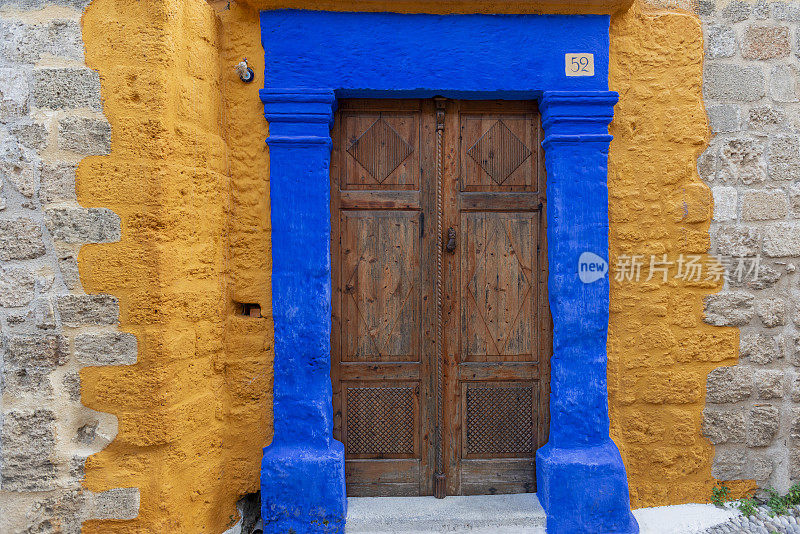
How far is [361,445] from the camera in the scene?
2.63 metres

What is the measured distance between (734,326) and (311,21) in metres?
2.77

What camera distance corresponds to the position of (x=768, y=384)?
2.57m

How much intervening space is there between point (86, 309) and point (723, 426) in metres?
3.22

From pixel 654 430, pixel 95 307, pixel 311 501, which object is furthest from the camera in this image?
pixel 654 430

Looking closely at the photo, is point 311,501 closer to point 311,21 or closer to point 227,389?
point 227,389

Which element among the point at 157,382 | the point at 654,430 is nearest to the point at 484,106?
the point at 654,430

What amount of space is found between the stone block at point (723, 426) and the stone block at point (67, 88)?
338cm

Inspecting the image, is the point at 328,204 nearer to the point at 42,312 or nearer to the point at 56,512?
the point at 42,312

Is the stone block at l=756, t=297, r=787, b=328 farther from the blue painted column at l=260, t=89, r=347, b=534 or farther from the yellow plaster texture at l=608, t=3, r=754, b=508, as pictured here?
the blue painted column at l=260, t=89, r=347, b=534

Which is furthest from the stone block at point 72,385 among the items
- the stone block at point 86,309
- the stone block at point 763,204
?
the stone block at point 763,204

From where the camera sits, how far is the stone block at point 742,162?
2553 mm

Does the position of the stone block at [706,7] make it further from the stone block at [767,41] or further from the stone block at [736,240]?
the stone block at [736,240]

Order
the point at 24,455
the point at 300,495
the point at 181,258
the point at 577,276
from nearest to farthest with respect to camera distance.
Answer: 1. the point at 24,455
2. the point at 181,258
3. the point at 300,495
4. the point at 577,276

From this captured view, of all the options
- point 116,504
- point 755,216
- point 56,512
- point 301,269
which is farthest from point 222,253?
point 755,216
